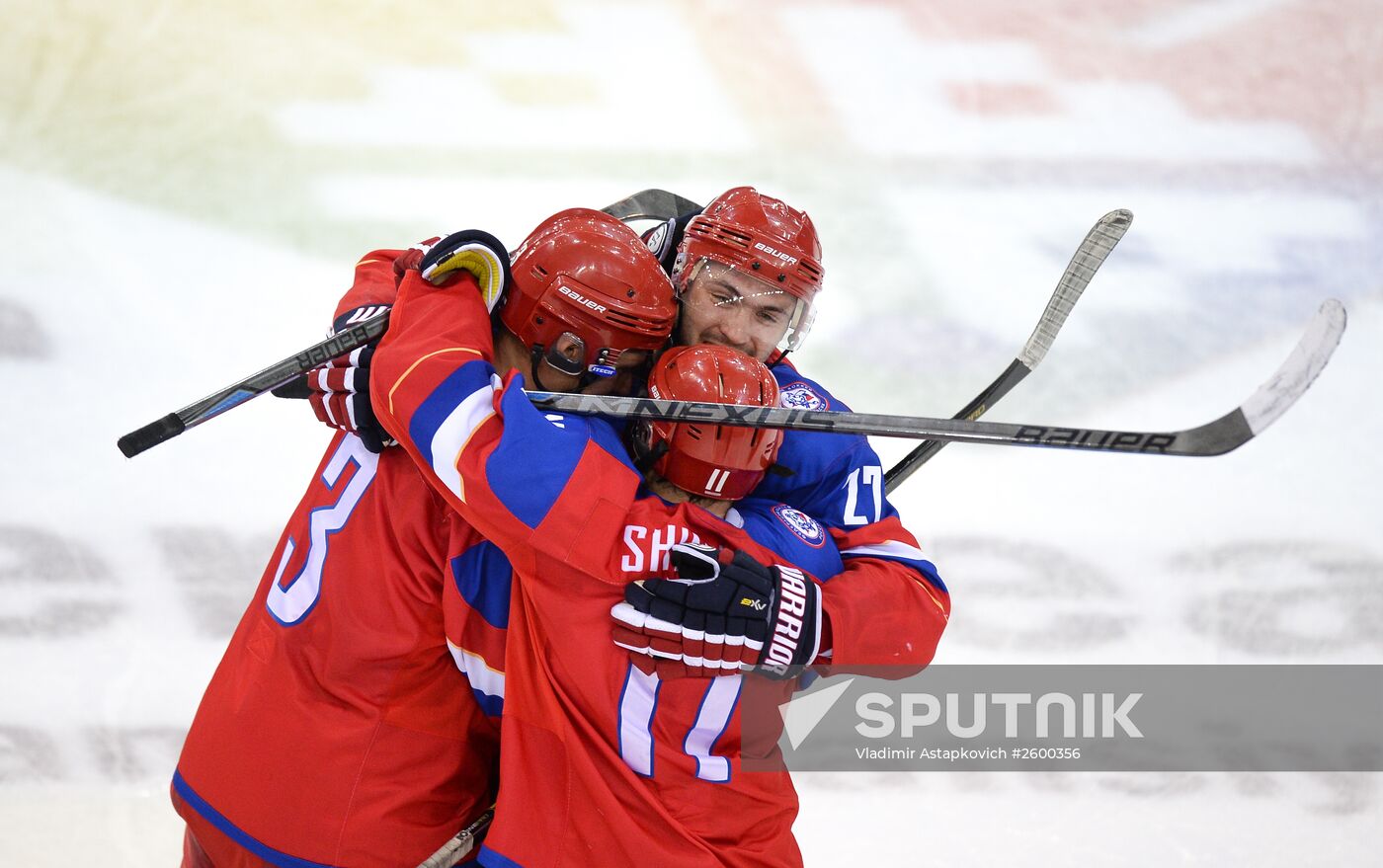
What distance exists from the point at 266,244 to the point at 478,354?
3.27 meters

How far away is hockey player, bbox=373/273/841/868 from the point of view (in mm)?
2143

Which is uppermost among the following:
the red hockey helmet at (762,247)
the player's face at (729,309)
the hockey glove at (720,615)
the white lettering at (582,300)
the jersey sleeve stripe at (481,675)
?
the red hockey helmet at (762,247)

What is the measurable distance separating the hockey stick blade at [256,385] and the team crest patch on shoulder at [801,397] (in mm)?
786

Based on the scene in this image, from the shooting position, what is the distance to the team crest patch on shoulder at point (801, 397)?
2.62 meters

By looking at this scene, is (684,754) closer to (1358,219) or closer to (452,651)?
(452,651)

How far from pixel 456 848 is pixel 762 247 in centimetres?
137

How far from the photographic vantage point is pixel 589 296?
2.41 meters

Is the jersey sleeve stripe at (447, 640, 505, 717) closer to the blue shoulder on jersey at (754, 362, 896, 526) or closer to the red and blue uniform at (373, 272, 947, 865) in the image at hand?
the red and blue uniform at (373, 272, 947, 865)

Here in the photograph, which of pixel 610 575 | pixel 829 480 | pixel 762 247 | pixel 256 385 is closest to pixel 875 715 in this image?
pixel 829 480

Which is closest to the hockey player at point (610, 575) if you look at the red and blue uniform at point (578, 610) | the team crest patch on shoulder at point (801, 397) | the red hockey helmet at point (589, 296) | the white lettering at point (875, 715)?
the red and blue uniform at point (578, 610)

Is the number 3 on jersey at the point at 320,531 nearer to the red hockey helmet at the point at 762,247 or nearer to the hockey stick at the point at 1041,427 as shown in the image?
the hockey stick at the point at 1041,427

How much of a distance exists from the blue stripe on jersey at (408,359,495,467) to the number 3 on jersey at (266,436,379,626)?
1.18ft

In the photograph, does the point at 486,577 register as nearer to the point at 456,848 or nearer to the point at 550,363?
the point at 550,363

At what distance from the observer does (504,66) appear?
228 inches
